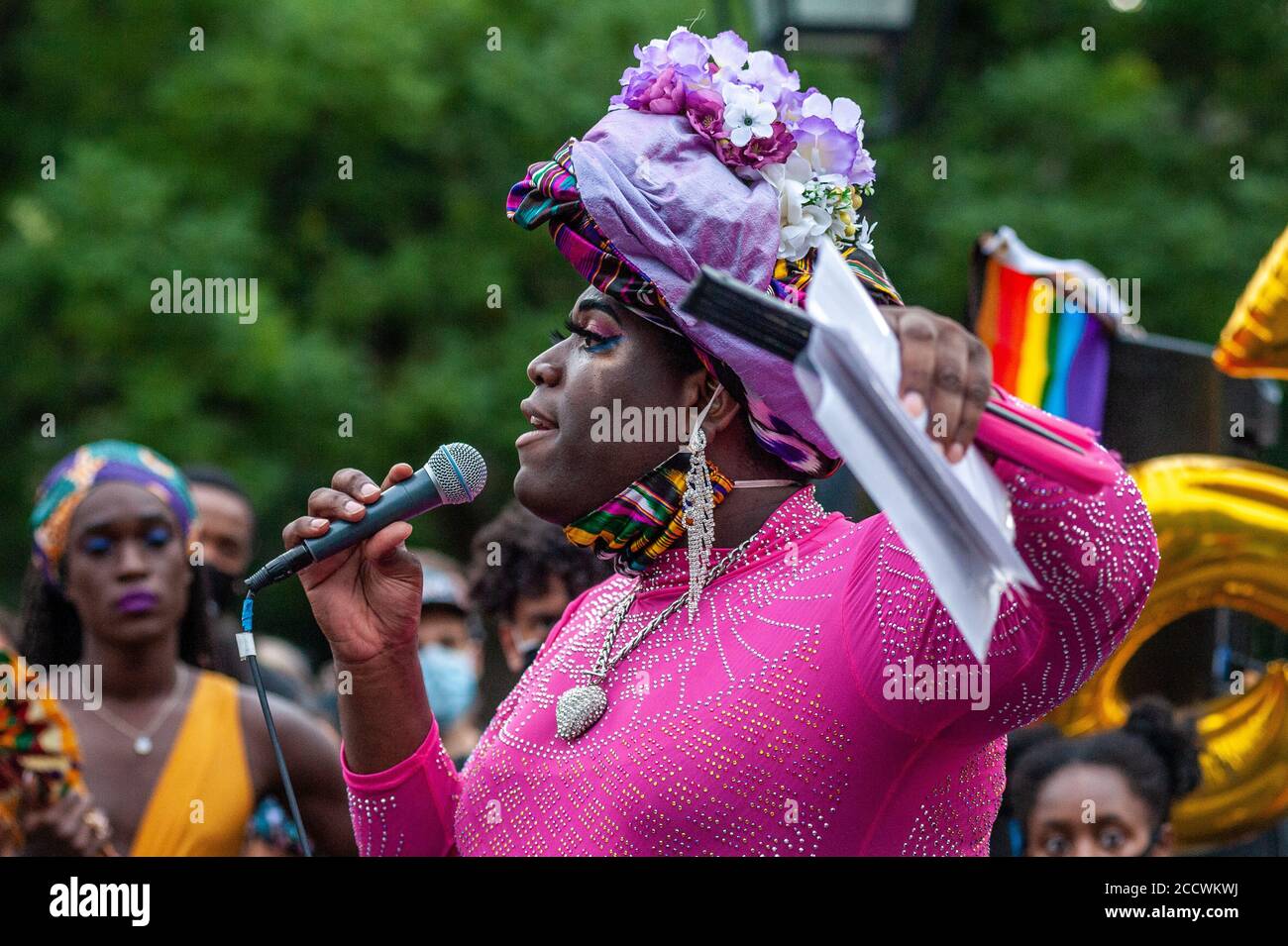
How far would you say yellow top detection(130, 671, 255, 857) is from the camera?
4.18m

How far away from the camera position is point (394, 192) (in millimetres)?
12414

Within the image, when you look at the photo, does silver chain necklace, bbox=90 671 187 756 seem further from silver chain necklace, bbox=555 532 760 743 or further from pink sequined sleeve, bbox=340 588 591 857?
silver chain necklace, bbox=555 532 760 743

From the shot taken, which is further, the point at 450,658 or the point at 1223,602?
the point at 450,658

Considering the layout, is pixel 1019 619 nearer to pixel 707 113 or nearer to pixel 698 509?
pixel 698 509

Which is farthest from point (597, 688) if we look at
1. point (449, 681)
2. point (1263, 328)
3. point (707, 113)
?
point (449, 681)

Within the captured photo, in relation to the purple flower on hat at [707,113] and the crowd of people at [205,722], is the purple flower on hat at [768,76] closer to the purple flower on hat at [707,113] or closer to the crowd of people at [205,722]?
the purple flower on hat at [707,113]

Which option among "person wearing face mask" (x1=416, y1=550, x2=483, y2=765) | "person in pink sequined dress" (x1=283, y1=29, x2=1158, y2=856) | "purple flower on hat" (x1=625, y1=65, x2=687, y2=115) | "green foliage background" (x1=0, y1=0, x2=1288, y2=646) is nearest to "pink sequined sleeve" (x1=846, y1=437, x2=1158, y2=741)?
"person in pink sequined dress" (x1=283, y1=29, x2=1158, y2=856)

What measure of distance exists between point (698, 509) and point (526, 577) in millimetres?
2078

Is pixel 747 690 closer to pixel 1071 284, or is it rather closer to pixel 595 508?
pixel 595 508

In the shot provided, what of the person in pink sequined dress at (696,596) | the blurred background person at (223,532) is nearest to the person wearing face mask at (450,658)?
the blurred background person at (223,532)

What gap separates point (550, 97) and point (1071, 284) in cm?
792

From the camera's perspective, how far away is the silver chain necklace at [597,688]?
2.46m

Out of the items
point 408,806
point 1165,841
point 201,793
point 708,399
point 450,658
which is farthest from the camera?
point 450,658
